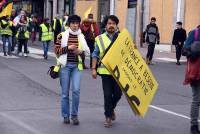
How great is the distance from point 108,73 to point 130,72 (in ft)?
1.12

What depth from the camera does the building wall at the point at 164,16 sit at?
2800 cm

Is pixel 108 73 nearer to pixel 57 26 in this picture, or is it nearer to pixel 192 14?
pixel 57 26

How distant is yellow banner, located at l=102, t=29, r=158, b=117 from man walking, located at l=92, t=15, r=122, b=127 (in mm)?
173

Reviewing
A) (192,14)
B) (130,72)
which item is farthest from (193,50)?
(192,14)

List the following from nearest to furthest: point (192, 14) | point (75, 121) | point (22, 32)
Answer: point (75, 121)
point (22, 32)
point (192, 14)

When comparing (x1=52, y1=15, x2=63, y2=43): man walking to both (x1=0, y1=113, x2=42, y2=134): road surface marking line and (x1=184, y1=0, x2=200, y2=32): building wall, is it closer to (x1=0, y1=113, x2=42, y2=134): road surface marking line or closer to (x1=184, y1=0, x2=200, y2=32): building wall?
(x1=184, y1=0, x2=200, y2=32): building wall

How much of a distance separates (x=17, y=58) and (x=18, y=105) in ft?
33.6

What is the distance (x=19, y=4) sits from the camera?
55.5 meters

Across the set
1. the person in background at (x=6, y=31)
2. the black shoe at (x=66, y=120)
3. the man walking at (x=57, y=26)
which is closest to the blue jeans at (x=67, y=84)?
the black shoe at (x=66, y=120)

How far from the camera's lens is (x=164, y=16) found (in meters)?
28.5

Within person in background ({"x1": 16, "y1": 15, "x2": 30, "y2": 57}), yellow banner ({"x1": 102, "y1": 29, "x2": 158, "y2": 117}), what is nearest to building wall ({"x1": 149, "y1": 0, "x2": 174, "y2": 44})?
person in background ({"x1": 16, "y1": 15, "x2": 30, "y2": 57})

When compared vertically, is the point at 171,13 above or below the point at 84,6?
below

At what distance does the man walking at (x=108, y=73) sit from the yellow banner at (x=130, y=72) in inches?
6.8

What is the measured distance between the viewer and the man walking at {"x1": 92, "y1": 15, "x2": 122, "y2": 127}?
27.5ft
